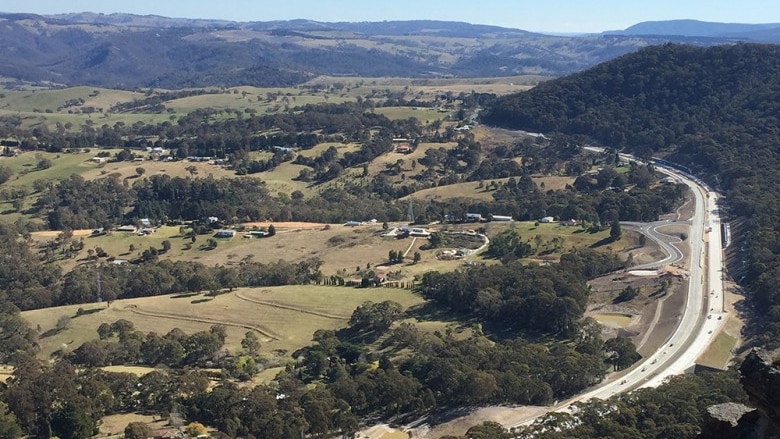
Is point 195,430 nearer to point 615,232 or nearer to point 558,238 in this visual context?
point 558,238

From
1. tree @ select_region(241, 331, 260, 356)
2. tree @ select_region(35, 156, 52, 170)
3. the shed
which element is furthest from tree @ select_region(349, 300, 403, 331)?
tree @ select_region(35, 156, 52, 170)

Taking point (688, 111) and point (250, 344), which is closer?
point (250, 344)

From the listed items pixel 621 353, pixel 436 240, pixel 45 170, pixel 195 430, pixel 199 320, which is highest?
pixel 195 430

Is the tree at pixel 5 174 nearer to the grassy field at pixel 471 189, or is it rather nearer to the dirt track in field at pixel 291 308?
the grassy field at pixel 471 189

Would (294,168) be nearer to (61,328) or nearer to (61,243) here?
(61,243)

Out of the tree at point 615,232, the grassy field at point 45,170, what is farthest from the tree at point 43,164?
the tree at point 615,232

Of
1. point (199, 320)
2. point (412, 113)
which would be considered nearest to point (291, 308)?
point (199, 320)

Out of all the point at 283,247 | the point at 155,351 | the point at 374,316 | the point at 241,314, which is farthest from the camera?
the point at 283,247
